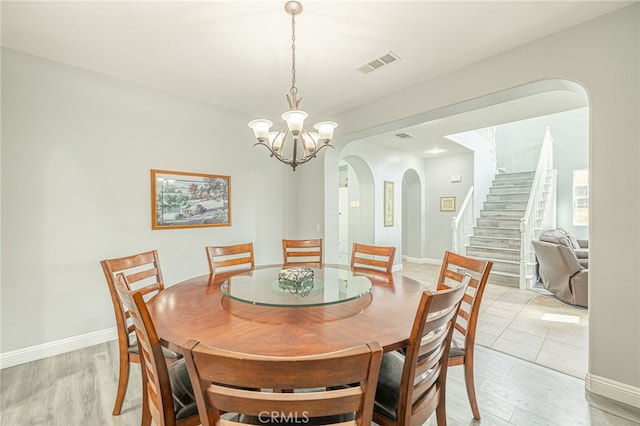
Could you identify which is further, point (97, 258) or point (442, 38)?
point (97, 258)

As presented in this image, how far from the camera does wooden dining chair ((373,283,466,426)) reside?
111 cm

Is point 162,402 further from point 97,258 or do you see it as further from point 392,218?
point 392,218

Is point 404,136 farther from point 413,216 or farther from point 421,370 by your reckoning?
point 421,370

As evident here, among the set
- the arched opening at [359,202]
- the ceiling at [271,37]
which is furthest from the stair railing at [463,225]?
the ceiling at [271,37]

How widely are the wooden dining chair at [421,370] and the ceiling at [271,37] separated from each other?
1976 mm

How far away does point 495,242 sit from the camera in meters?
6.03

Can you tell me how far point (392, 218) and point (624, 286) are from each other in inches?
178

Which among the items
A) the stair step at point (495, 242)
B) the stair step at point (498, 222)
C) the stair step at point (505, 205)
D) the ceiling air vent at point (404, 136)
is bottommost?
→ the stair step at point (495, 242)

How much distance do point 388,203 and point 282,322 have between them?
5280 millimetres

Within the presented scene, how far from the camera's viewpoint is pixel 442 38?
7.72 feet

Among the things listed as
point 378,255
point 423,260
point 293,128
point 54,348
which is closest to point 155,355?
point 293,128

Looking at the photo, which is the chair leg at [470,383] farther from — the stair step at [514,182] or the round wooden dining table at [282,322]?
the stair step at [514,182]

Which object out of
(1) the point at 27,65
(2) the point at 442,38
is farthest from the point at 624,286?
(1) the point at 27,65

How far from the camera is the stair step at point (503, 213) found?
6361 mm
